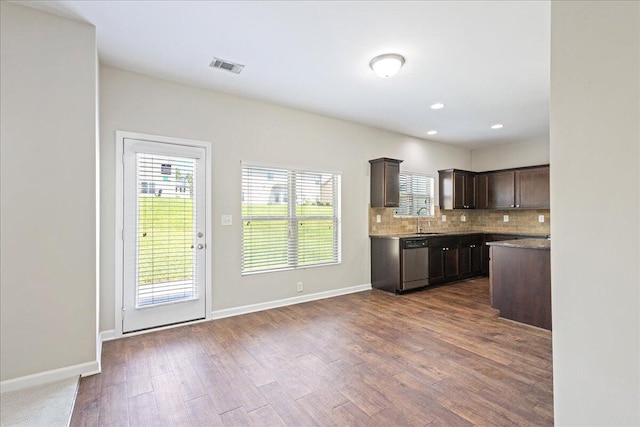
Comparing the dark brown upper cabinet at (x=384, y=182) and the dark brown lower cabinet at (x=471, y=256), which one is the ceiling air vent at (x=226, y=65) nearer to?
the dark brown upper cabinet at (x=384, y=182)

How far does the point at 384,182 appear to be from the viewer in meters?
5.10

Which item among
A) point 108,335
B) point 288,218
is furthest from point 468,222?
point 108,335

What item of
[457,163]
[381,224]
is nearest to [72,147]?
[381,224]

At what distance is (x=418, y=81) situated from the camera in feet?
11.7

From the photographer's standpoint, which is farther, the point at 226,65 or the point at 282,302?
the point at 282,302

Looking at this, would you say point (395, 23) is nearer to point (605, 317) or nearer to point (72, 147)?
point (605, 317)

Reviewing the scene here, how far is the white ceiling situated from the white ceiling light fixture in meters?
0.08

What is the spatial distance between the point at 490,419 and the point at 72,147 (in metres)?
3.51

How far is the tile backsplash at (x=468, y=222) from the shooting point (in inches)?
219

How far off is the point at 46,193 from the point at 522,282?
4.65 m

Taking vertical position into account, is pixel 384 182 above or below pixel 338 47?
below

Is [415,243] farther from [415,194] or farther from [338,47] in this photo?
[338,47]

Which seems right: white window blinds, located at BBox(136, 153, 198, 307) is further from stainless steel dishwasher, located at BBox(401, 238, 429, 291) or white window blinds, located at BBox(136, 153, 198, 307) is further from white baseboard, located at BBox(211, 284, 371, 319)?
stainless steel dishwasher, located at BBox(401, 238, 429, 291)

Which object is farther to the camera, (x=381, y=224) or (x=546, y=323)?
(x=381, y=224)
